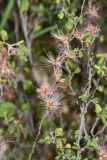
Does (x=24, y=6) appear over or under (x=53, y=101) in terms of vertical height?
over

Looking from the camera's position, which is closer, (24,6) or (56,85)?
(56,85)

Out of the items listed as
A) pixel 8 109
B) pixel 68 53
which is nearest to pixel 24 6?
pixel 8 109

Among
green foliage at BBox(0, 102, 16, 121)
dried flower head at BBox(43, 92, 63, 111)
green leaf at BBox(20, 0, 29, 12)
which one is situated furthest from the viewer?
green leaf at BBox(20, 0, 29, 12)

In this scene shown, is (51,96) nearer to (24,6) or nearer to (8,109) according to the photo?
(8,109)

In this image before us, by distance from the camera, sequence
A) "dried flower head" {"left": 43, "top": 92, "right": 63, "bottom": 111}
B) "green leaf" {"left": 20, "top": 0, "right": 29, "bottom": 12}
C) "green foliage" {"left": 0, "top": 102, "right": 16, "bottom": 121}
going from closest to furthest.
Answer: "dried flower head" {"left": 43, "top": 92, "right": 63, "bottom": 111} < "green foliage" {"left": 0, "top": 102, "right": 16, "bottom": 121} < "green leaf" {"left": 20, "top": 0, "right": 29, "bottom": 12}

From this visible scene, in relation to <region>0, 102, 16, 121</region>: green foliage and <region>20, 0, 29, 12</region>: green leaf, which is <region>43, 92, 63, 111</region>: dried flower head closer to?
<region>0, 102, 16, 121</region>: green foliage

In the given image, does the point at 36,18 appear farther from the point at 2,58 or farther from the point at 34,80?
the point at 2,58

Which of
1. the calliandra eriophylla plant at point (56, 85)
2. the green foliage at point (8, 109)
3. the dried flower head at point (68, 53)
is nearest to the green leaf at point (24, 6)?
the calliandra eriophylla plant at point (56, 85)

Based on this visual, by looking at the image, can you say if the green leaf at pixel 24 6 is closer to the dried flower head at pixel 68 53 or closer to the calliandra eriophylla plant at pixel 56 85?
the calliandra eriophylla plant at pixel 56 85

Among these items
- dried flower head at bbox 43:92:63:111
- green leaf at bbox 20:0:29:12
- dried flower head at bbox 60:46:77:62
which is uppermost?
green leaf at bbox 20:0:29:12

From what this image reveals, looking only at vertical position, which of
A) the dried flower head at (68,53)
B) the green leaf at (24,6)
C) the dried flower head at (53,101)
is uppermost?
the green leaf at (24,6)

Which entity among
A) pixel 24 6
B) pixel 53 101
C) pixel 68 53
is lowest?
pixel 53 101

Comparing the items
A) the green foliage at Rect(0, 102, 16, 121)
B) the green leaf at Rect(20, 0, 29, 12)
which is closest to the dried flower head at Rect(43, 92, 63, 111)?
the green foliage at Rect(0, 102, 16, 121)
